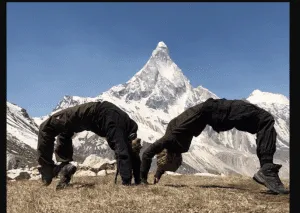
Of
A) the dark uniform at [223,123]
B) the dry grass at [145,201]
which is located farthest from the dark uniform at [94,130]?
the dry grass at [145,201]

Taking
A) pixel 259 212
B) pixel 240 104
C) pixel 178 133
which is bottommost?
pixel 259 212

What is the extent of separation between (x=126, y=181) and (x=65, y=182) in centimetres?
168

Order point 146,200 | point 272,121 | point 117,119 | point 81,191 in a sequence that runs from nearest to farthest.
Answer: point 146,200, point 81,191, point 272,121, point 117,119

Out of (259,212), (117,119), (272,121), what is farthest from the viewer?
(117,119)

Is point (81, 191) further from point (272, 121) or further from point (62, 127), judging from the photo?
point (272, 121)

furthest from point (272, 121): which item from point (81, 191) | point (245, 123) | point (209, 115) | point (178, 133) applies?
point (81, 191)

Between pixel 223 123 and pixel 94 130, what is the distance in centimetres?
335

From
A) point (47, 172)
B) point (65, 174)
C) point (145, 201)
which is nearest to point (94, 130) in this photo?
point (65, 174)

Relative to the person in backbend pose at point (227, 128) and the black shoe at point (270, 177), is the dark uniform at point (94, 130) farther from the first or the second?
the black shoe at point (270, 177)

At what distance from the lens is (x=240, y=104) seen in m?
9.22

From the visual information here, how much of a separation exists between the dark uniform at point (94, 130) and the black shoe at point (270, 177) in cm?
308

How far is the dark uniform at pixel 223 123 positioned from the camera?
8.79 metres

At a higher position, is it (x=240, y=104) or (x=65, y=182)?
(x=240, y=104)

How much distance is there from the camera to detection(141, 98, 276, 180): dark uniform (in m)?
8.79
